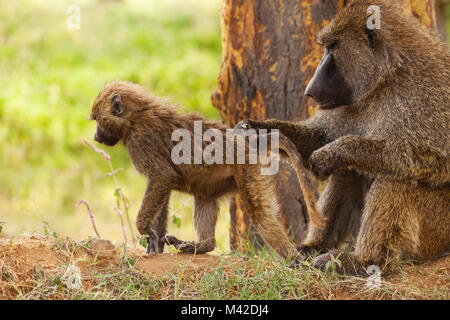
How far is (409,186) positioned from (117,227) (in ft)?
14.0

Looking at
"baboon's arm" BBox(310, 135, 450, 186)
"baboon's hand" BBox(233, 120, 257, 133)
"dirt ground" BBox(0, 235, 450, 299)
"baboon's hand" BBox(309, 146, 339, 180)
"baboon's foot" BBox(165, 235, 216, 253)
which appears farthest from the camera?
"baboon's foot" BBox(165, 235, 216, 253)

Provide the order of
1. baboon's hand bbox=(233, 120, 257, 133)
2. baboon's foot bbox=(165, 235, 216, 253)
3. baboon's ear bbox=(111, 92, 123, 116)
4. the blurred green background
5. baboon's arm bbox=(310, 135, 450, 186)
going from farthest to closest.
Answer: the blurred green background, baboon's ear bbox=(111, 92, 123, 116), baboon's foot bbox=(165, 235, 216, 253), baboon's hand bbox=(233, 120, 257, 133), baboon's arm bbox=(310, 135, 450, 186)

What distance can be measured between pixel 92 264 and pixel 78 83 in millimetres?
5178

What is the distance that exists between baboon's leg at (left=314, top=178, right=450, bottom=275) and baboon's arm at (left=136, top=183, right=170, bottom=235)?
1043mm

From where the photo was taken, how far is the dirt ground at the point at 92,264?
9.71 feet

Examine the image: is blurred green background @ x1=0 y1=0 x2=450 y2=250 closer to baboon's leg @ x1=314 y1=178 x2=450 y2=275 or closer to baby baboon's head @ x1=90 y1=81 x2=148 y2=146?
baby baboon's head @ x1=90 y1=81 x2=148 y2=146

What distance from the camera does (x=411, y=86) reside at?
3254 millimetres

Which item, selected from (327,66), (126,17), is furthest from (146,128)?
(126,17)

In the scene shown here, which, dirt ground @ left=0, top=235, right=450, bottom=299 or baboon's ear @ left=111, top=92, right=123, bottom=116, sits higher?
baboon's ear @ left=111, top=92, right=123, bottom=116

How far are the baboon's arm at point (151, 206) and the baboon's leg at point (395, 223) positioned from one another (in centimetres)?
104

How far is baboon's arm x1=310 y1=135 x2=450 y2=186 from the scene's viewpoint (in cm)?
315

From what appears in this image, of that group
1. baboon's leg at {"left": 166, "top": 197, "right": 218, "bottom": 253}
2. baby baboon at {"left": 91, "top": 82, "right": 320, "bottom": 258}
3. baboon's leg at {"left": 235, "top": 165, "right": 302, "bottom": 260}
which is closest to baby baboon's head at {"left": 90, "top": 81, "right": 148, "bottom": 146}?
baby baboon at {"left": 91, "top": 82, "right": 320, "bottom": 258}

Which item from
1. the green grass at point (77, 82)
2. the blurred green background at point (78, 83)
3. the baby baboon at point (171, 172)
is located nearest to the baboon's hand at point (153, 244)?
the baby baboon at point (171, 172)
